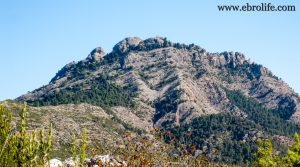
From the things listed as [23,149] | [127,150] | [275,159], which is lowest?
[275,159]

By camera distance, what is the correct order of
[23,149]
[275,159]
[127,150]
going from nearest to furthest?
[23,149], [127,150], [275,159]

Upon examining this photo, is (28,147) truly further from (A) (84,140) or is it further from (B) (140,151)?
(B) (140,151)

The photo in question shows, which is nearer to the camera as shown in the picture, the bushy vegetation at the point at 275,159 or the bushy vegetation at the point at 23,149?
the bushy vegetation at the point at 23,149

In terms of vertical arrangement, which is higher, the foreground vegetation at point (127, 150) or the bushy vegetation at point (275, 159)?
the foreground vegetation at point (127, 150)

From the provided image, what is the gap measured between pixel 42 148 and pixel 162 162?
10619mm

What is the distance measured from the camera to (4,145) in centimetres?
1495

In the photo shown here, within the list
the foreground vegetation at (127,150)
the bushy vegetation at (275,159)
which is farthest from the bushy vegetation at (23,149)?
the bushy vegetation at (275,159)

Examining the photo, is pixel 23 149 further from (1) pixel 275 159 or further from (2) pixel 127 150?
(1) pixel 275 159

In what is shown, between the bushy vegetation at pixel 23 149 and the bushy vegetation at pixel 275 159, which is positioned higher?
the bushy vegetation at pixel 23 149

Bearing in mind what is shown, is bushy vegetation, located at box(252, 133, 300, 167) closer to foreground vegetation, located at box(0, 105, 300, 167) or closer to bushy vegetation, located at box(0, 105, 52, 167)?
foreground vegetation, located at box(0, 105, 300, 167)

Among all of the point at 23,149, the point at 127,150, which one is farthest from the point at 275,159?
the point at 23,149

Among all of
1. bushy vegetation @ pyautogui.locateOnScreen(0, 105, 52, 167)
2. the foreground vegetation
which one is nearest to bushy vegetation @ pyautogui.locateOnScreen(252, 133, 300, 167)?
the foreground vegetation

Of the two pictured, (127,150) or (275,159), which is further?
(275,159)

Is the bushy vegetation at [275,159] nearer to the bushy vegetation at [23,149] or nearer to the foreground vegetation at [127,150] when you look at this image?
the foreground vegetation at [127,150]
